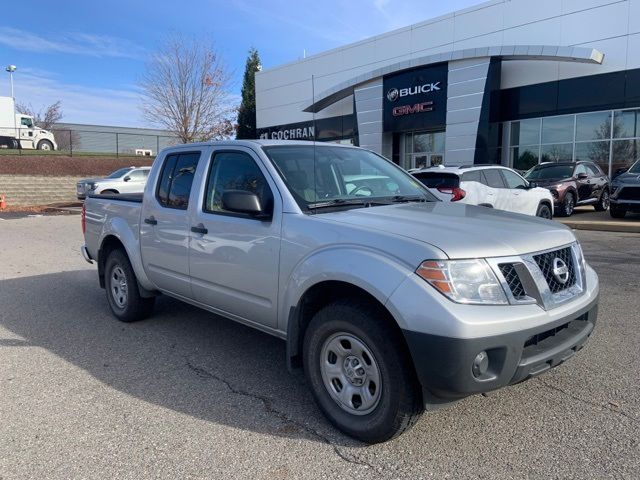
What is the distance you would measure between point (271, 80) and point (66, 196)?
1513cm

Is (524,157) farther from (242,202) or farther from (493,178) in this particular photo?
(242,202)

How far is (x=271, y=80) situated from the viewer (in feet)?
115

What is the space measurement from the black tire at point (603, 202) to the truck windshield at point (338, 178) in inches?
576

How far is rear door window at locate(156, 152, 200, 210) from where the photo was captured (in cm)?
461

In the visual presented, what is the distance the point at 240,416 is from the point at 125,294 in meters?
2.71

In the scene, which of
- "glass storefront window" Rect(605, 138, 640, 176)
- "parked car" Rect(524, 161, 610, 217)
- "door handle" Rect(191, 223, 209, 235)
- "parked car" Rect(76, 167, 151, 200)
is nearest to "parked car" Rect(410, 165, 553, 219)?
"parked car" Rect(524, 161, 610, 217)

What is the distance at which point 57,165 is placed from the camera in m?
30.4

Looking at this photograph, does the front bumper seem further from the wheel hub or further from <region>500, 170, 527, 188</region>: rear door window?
<region>500, 170, 527, 188</region>: rear door window

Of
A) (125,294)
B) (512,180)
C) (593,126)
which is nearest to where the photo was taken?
(125,294)

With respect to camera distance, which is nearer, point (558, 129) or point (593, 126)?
point (593, 126)

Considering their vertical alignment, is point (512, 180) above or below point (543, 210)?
above

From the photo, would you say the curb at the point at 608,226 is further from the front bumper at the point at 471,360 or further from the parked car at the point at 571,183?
the front bumper at the point at 471,360

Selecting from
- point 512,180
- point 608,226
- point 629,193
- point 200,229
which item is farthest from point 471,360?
point 629,193

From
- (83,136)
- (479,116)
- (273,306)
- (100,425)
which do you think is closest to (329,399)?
(273,306)
